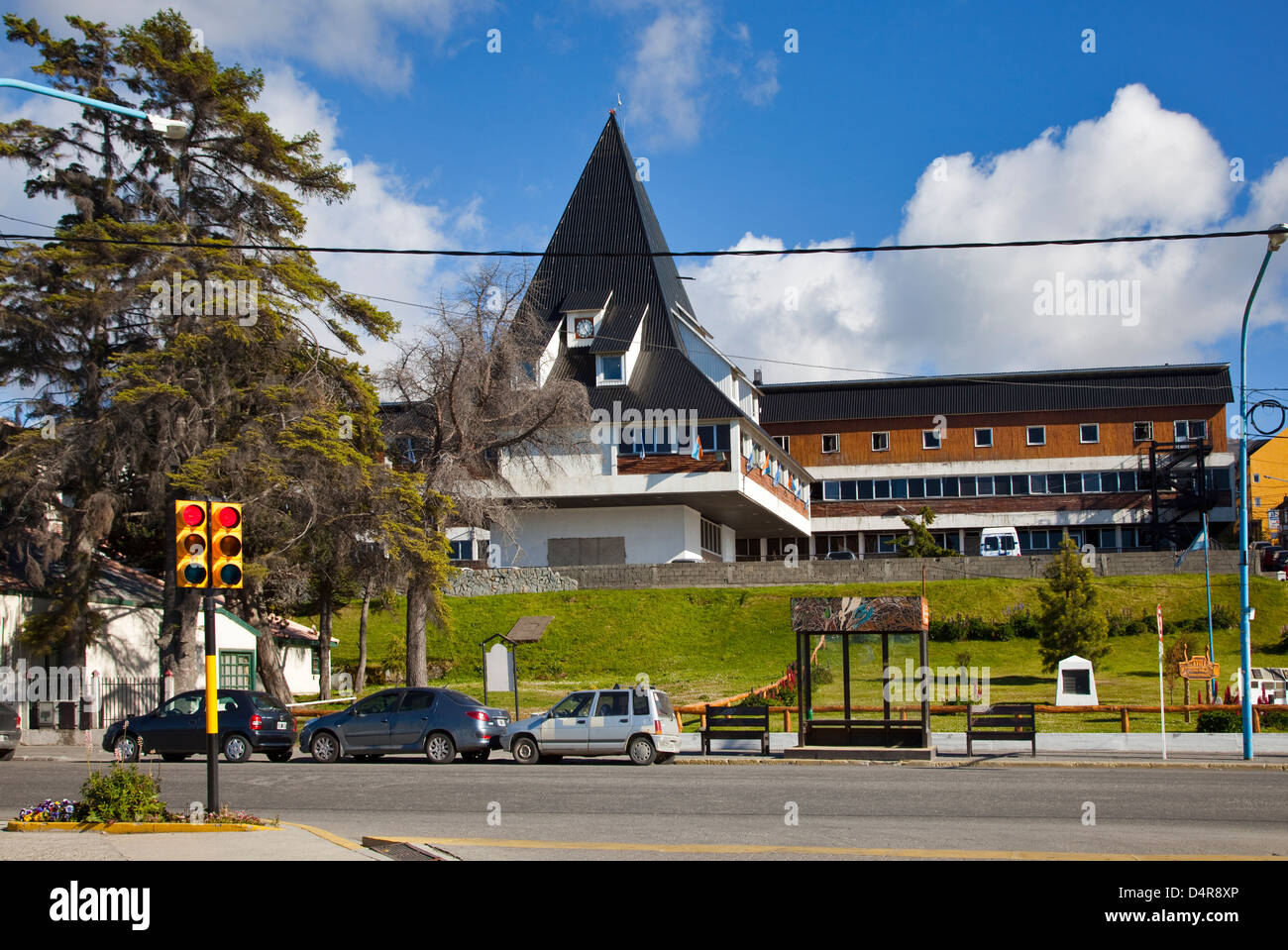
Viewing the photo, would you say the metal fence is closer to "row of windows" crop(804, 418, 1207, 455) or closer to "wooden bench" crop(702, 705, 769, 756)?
"wooden bench" crop(702, 705, 769, 756)

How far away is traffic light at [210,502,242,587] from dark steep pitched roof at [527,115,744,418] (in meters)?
39.7

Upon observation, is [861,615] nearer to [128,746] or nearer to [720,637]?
[128,746]

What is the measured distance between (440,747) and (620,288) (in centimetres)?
4088

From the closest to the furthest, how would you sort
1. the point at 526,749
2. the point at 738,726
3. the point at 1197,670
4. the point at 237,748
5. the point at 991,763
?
the point at 991,763
the point at 526,749
the point at 237,748
the point at 738,726
the point at 1197,670

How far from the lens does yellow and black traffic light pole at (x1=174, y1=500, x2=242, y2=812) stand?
1277 centimetres

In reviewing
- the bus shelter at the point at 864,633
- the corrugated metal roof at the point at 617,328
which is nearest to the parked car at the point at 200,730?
the bus shelter at the point at 864,633

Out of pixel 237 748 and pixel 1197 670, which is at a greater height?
pixel 1197 670

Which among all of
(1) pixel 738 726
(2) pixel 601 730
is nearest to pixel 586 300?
(1) pixel 738 726

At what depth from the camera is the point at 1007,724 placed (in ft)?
78.0

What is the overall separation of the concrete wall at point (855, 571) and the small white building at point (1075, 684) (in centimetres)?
1820

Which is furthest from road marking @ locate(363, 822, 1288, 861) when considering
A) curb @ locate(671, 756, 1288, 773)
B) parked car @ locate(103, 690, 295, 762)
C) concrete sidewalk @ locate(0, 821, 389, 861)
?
parked car @ locate(103, 690, 295, 762)

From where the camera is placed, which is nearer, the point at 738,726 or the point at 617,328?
the point at 738,726
